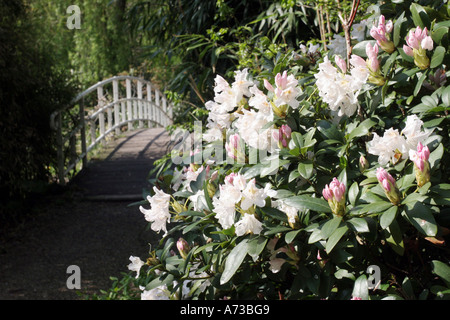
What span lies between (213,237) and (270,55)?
1606 mm

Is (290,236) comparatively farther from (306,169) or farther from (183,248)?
(183,248)

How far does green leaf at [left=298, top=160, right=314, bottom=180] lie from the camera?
4.54 ft

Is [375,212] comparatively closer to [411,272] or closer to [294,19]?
[411,272]

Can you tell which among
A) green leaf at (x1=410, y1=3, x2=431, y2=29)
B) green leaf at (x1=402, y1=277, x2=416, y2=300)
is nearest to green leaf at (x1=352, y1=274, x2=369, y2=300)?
green leaf at (x1=402, y1=277, x2=416, y2=300)

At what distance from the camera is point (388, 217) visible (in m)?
1.21

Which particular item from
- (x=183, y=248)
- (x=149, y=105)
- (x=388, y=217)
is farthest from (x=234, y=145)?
(x=149, y=105)

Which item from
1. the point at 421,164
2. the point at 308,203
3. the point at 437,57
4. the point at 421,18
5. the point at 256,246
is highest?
the point at 421,18

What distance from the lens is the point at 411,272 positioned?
146 centimetres

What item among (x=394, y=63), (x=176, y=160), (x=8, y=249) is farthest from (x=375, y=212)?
(x=8, y=249)

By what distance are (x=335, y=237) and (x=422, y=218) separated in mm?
201

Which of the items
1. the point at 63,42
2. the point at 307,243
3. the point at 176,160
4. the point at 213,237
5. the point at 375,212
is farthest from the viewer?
the point at 63,42

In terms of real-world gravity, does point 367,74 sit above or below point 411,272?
above

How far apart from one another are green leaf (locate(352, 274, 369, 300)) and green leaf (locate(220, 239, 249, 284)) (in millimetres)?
292

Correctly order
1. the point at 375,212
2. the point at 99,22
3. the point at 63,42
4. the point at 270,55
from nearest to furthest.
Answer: the point at 375,212, the point at 270,55, the point at 99,22, the point at 63,42
